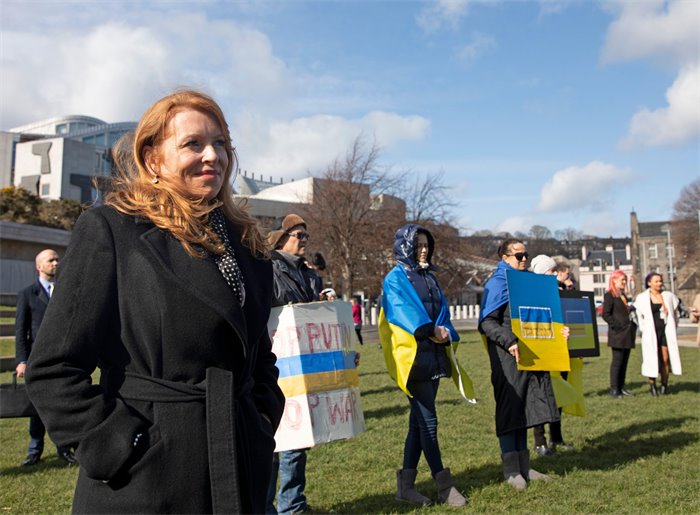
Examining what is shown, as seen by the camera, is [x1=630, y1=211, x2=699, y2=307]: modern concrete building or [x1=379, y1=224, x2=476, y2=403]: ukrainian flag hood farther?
[x1=630, y1=211, x2=699, y2=307]: modern concrete building

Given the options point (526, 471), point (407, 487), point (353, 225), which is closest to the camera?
point (407, 487)

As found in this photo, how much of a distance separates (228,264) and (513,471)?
4.94 m

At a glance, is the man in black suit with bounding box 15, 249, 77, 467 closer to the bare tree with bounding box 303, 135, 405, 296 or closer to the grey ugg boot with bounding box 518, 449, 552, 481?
the grey ugg boot with bounding box 518, 449, 552, 481

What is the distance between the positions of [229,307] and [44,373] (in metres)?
0.54

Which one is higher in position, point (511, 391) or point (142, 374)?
point (142, 374)

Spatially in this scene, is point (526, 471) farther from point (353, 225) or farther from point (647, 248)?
point (647, 248)

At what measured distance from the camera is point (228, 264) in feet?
7.34

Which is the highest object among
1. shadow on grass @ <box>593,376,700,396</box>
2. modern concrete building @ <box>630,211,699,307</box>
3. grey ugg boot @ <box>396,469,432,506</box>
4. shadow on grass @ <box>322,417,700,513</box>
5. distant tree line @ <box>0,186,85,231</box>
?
modern concrete building @ <box>630,211,699,307</box>

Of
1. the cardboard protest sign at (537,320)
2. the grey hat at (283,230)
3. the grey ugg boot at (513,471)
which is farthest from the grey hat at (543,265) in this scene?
the grey hat at (283,230)

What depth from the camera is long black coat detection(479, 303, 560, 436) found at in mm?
6430

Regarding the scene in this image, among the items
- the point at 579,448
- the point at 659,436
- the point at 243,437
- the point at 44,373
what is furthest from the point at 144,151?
the point at 659,436

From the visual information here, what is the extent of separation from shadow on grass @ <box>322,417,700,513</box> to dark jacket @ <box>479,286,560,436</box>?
2.02 feet

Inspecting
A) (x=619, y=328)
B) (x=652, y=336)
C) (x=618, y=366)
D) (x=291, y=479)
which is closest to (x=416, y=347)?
(x=291, y=479)

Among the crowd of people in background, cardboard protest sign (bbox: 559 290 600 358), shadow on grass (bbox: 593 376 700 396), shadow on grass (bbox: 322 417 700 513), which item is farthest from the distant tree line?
the crowd of people in background
